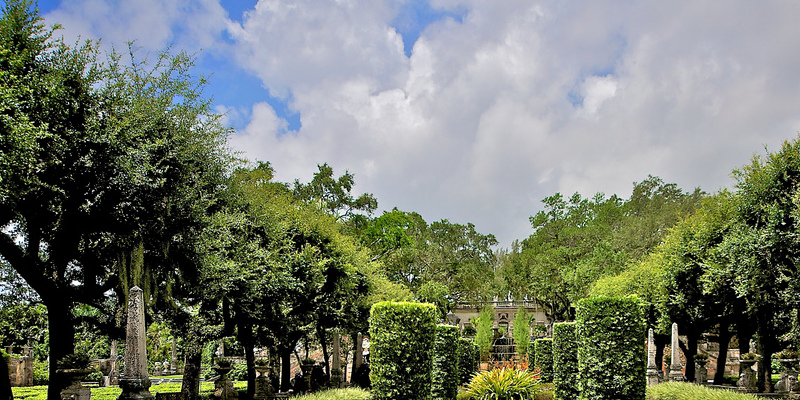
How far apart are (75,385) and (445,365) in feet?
33.9

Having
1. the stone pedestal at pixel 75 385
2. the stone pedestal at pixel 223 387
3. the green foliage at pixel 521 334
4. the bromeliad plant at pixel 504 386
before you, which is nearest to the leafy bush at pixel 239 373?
the stone pedestal at pixel 223 387

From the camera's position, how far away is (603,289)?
2881 cm

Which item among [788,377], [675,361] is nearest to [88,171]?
[675,361]

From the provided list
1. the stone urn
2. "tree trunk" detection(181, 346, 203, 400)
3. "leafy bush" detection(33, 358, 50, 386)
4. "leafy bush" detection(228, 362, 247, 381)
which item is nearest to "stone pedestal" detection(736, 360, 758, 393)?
the stone urn

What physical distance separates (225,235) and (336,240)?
287 inches

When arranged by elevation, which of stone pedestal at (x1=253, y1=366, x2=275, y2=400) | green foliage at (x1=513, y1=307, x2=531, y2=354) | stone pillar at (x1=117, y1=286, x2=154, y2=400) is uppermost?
stone pillar at (x1=117, y1=286, x2=154, y2=400)

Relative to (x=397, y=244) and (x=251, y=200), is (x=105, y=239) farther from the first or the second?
(x=397, y=244)

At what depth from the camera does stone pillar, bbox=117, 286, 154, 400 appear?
29.1ft

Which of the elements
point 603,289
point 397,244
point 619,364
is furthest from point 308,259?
point 397,244

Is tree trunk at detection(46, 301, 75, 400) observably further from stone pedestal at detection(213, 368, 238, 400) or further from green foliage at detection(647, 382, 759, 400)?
green foliage at detection(647, 382, 759, 400)

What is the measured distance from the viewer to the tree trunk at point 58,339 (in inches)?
424

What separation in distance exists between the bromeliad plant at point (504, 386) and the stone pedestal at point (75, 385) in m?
10.4

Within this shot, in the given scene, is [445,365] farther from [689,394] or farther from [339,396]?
[689,394]

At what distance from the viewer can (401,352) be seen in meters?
12.8
